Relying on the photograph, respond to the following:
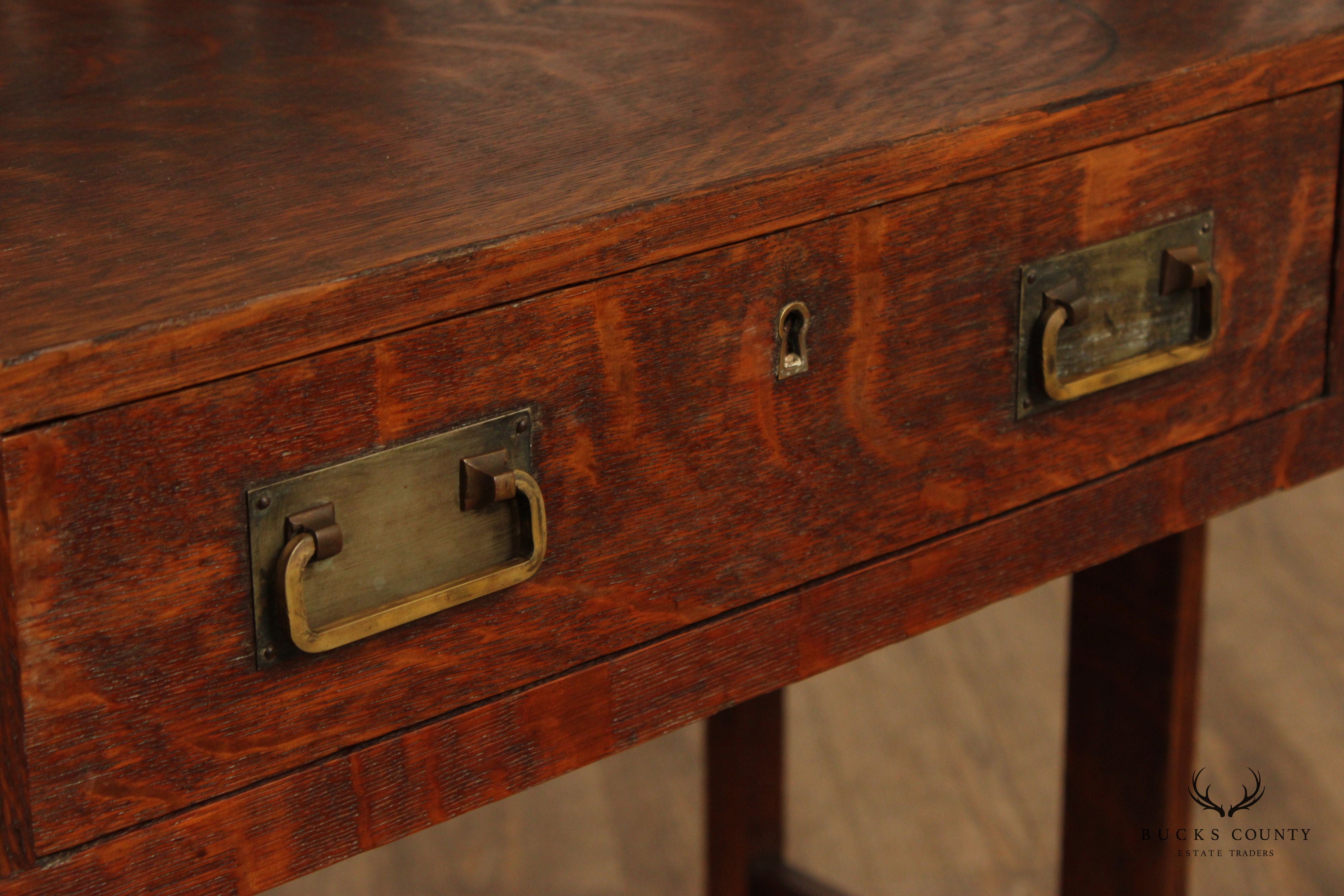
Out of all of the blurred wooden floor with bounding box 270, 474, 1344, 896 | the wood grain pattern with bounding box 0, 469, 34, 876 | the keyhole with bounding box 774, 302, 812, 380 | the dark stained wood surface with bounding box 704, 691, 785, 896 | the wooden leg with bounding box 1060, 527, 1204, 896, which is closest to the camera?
the wood grain pattern with bounding box 0, 469, 34, 876

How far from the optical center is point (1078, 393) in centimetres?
75

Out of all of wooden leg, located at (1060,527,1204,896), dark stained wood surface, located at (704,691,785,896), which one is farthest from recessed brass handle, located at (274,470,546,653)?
dark stained wood surface, located at (704,691,785,896)

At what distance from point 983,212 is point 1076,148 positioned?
0.05 meters

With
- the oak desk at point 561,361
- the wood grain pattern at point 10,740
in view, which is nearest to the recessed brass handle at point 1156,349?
the oak desk at point 561,361

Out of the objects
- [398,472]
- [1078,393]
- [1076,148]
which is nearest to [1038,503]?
[1078,393]

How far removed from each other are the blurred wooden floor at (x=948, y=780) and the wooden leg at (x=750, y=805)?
0.18 metres

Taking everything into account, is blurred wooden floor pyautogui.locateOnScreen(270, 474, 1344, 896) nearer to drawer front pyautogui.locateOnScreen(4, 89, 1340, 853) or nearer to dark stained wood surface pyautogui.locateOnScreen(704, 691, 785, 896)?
dark stained wood surface pyautogui.locateOnScreen(704, 691, 785, 896)

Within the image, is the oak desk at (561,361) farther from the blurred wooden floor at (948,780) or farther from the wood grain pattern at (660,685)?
the blurred wooden floor at (948,780)

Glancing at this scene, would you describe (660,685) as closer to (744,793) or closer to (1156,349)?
(1156,349)

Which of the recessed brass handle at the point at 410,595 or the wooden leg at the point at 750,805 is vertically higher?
the recessed brass handle at the point at 410,595

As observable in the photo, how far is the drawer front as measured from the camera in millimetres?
532

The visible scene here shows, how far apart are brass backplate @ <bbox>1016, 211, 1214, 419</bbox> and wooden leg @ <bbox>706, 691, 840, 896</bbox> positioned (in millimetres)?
667

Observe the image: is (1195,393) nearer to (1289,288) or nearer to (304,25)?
(1289,288)

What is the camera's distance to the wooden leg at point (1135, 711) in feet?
3.19
